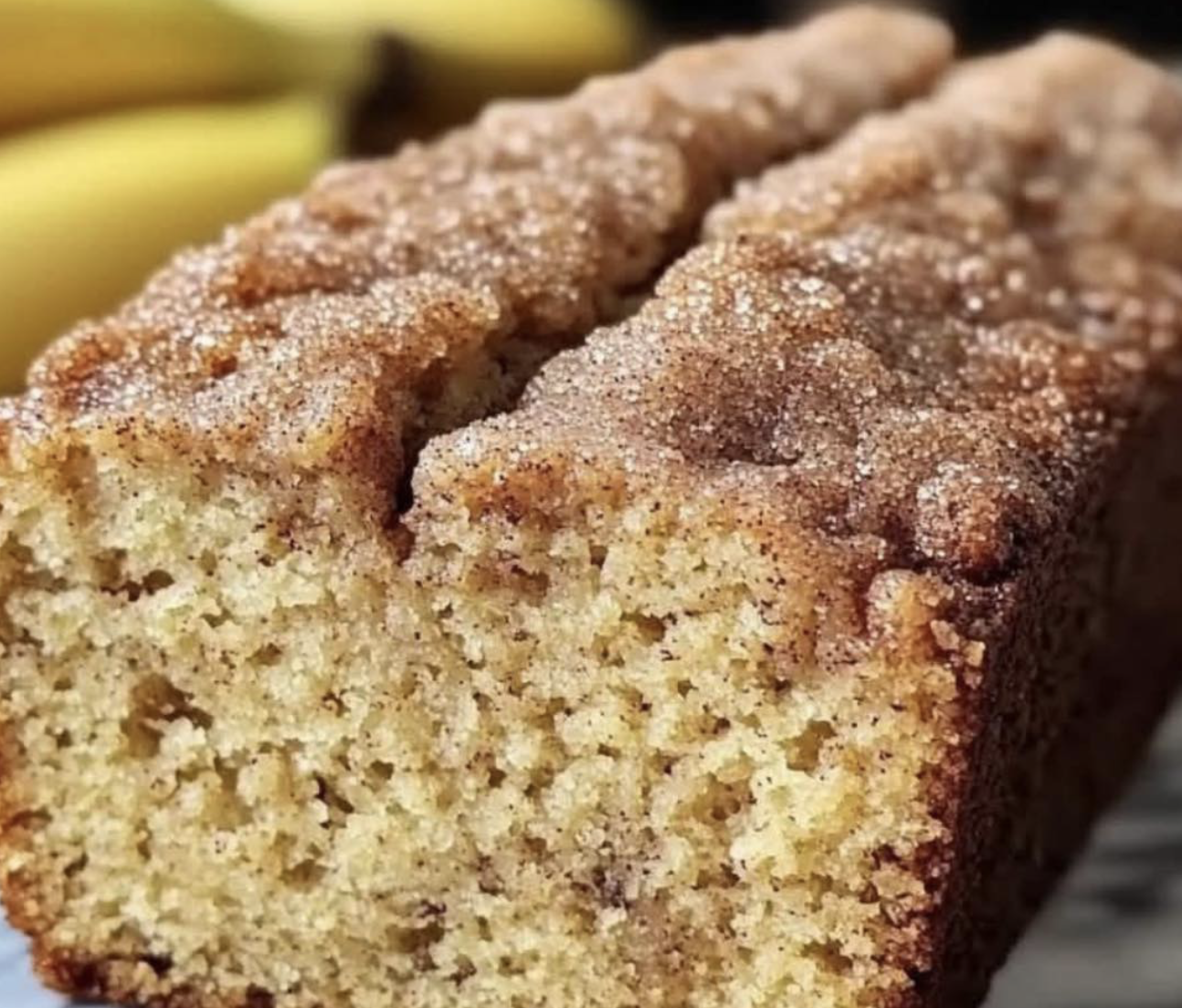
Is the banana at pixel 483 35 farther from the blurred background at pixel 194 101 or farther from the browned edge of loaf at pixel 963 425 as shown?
the browned edge of loaf at pixel 963 425

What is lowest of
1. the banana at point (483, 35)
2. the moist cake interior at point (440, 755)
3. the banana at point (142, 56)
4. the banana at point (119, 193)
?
the moist cake interior at point (440, 755)

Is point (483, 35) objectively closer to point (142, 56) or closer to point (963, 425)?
point (142, 56)

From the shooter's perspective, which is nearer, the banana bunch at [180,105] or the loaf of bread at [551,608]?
the loaf of bread at [551,608]

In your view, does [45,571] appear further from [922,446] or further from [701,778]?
[922,446]

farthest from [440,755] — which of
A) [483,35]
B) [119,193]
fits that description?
[483,35]

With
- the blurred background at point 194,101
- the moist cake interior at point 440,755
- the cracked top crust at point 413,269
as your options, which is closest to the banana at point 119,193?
the blurred background at point 194,101

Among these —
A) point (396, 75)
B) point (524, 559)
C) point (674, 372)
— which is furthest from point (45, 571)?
point (396, 75)

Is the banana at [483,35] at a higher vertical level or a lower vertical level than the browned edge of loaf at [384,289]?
higher
